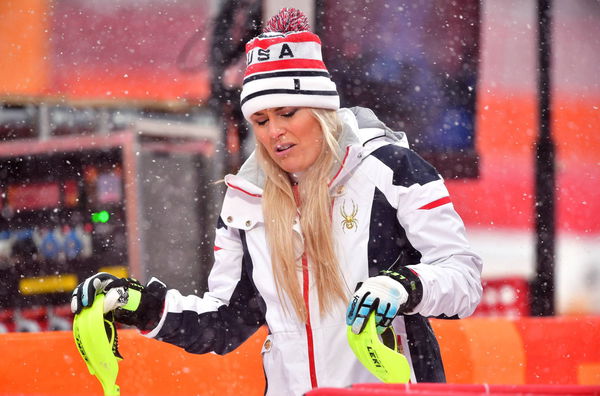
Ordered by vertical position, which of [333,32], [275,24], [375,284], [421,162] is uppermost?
[333,32]

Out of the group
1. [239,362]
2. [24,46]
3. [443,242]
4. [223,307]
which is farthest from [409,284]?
[24,46]

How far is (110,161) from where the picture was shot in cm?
507

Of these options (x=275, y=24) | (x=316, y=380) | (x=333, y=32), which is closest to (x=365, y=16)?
(x=333, y=32)

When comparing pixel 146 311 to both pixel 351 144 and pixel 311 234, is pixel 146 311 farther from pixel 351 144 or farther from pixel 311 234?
pixel 351 144

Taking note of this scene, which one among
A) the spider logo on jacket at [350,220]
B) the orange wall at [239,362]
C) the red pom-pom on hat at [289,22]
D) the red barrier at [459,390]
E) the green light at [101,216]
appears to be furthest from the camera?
the green light at [101,216]

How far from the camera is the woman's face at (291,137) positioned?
1699 millimetres

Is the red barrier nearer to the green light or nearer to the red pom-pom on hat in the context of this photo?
the red pom-pom on hat

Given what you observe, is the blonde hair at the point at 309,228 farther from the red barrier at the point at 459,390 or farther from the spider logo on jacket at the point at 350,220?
the red barrier at the point at 459,390

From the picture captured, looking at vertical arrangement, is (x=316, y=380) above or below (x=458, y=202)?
below

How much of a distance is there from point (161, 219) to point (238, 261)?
132 inches

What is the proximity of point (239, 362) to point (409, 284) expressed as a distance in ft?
3.55

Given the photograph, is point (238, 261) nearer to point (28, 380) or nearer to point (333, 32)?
point (28, 380)

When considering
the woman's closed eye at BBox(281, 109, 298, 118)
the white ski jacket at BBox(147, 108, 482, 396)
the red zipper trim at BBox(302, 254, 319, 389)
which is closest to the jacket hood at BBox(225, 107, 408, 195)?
the white ski jacket at BBox(147, 108, 482, 396)

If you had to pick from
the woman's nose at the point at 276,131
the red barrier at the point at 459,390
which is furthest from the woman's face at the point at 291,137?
the red barrier at the point at 459,390
